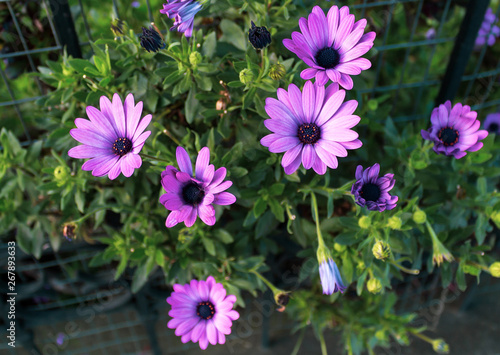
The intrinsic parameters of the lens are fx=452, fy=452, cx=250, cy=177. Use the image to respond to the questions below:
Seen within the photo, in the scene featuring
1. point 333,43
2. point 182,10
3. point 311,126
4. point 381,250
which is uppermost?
point 182,10

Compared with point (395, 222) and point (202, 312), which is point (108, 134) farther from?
point (395, 222)

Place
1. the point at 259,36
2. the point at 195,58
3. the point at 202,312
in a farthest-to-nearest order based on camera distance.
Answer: the point at 202,312 < the point at 195,58 < the point at 259,36

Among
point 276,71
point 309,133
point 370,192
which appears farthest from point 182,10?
point 370,192

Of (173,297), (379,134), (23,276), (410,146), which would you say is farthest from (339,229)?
(23,276)

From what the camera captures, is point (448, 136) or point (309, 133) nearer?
point (309, 133)

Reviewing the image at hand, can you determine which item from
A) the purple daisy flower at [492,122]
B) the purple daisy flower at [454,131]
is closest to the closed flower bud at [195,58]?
the purple daisy flower at [454,131]

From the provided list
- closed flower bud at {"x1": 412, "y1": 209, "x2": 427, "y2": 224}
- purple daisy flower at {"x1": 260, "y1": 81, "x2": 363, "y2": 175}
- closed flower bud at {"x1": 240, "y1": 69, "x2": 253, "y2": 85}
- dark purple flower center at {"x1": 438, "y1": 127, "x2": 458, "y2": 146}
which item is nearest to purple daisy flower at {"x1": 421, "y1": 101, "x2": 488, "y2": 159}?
dark purple flower center at {"x1": 438, "y1": 127, "x2": 458, "y2": 146}

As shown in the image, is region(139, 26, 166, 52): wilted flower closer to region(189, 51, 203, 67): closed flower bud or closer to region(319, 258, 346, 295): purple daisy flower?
region(189, 51, 203, 67): closed flower bud
